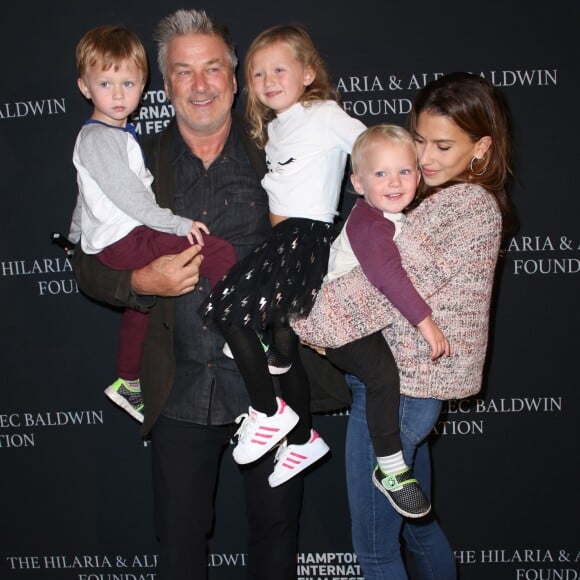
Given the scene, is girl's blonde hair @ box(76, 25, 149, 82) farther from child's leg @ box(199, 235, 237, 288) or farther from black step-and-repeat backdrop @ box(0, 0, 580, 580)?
child's leg @ box(199, 235, 237, 288)

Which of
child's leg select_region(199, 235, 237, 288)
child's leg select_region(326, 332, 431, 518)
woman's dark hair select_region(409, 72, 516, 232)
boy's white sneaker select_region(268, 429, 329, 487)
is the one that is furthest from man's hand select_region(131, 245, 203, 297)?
woman's dark hair select_region(409, 72, 516, 232)

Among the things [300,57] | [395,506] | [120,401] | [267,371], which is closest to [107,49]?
[300,57]

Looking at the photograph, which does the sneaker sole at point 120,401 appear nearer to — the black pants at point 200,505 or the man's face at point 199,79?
the black pants at point 200,505

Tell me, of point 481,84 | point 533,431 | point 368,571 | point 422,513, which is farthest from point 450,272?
point 533,431

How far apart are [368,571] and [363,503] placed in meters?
0.26

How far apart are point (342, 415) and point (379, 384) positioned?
1.07 m

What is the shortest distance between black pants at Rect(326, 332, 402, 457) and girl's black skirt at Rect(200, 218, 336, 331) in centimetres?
22

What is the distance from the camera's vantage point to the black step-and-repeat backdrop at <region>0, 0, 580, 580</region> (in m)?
2.78

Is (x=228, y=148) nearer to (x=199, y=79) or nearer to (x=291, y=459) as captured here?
(x=199, y=79)

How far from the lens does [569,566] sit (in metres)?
3.24

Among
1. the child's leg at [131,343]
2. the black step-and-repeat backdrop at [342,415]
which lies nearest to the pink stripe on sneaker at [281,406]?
the child's leg at [131,343]

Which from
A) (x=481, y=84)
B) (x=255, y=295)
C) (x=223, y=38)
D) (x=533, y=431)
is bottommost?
(x=533, y=431)

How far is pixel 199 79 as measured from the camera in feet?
8.02

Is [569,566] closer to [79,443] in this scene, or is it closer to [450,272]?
[450,272]
